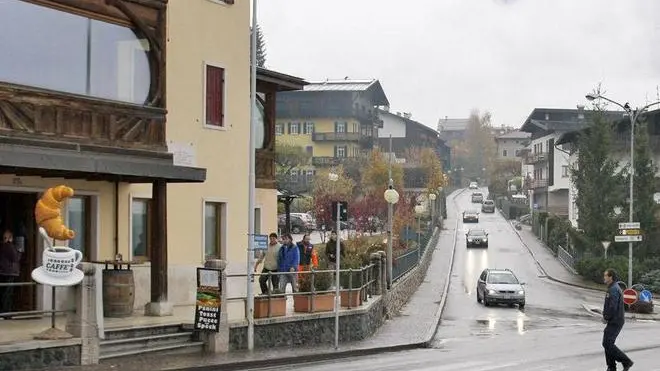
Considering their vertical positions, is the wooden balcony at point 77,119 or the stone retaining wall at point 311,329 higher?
the wooden balcony at point 77,119

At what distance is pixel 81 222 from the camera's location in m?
20.9

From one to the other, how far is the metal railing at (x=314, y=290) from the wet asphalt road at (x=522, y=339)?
2138mm

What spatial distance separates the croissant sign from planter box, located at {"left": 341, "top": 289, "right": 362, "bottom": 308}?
9.06 m

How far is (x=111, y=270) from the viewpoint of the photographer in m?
19.7

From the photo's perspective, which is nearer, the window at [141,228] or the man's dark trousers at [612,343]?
the man's dark trousers at [612,343]

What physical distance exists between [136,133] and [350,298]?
282 inches

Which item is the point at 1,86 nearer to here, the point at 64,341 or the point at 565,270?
the point at 64,341

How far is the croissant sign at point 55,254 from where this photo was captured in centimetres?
1585

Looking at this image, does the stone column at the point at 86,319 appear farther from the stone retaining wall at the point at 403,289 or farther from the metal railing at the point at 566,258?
the metal railing at the point at 566,258

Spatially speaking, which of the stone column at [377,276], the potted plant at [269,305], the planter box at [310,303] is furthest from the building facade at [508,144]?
the potted plant at [269,305]

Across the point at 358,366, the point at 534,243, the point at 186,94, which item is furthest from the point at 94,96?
the point at 534,243

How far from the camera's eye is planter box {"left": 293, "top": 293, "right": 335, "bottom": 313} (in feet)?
72.8

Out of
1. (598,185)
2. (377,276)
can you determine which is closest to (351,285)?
(377,276)

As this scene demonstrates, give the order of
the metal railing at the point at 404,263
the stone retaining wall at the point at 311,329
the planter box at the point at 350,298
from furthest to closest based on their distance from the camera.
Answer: the metal railing at the point at 404,263, the planter box at the point at 350,298, the stone retaining wall at the point at 311,329
